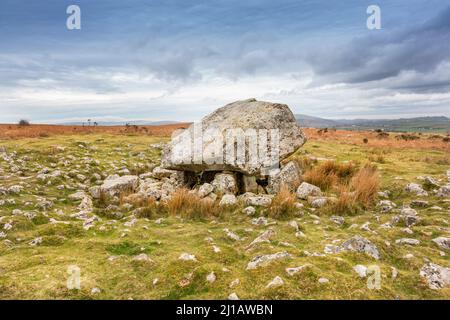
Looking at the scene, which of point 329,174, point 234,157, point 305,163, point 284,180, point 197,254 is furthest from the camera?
point 305,163

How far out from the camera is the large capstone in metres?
11.6

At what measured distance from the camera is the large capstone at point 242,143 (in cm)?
1165

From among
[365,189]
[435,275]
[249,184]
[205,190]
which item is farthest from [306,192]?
[435,275]

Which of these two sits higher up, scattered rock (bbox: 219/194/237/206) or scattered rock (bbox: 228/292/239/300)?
scattered rock (bbox: 219/194/237/206)

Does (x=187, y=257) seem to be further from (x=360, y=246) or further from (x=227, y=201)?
(x=227, y=201)

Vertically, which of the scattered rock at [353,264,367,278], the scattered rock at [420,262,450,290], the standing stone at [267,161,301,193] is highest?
the standing stone at [267,161,301,193]

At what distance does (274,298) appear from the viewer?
14.6 feet

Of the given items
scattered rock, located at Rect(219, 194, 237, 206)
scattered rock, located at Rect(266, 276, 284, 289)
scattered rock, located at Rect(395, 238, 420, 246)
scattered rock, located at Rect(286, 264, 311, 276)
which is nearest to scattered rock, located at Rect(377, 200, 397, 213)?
scattered rock, located at Rect(395, 238, 420, 246)

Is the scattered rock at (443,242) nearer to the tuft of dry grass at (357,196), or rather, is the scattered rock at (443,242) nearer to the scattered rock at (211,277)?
the tuft of dry grass at (357,196)

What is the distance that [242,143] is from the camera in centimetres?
1177

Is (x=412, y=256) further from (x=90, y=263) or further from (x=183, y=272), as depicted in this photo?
(x=90, y=263)

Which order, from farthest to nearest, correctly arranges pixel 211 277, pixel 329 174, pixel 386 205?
pixel 329 174, pixel 386 205, pixel 211 277

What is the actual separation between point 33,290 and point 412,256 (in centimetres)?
607

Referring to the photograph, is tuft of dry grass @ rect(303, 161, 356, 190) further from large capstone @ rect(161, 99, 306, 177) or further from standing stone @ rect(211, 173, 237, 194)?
standing stone @ rect(211, 173, 237, 194)
